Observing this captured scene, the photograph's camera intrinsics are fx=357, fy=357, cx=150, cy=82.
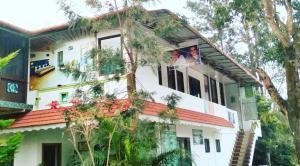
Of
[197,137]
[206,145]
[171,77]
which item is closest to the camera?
[171,77]

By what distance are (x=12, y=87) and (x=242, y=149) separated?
1440 centimetres

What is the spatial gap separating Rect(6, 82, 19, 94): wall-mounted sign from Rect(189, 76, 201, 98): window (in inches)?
345

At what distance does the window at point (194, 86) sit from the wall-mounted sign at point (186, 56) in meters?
5.26

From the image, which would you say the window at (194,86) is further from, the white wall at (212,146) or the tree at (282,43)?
the tree at (282,43)

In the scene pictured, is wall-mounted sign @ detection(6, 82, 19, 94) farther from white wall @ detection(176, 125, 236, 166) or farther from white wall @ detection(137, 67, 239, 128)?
white wall @ detection(176, 125, 236, 166)

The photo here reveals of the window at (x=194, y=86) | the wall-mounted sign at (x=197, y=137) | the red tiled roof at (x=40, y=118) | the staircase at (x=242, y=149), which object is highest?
the window at (x=194, y=86)

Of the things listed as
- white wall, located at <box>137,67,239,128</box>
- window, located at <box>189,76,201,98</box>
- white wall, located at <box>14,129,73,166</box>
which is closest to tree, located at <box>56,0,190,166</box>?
white wall, located at <box>137,67,239,128</box>

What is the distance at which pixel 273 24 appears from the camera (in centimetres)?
885

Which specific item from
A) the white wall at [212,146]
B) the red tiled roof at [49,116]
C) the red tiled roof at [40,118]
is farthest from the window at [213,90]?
the red tiled roof at [40,118]

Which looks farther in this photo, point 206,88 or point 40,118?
point 206,88

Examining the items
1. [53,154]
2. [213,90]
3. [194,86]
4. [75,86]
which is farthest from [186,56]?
[213,90]

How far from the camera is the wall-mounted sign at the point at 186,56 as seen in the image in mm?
12770

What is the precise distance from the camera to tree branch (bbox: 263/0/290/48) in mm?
8656

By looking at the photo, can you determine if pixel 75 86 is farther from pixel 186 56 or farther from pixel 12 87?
pixel 186 56
